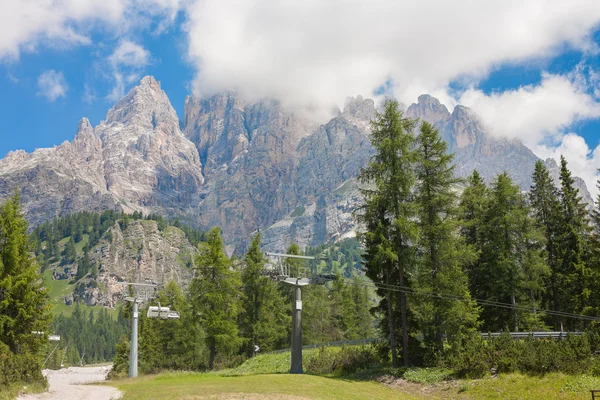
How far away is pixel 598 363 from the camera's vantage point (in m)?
23.4

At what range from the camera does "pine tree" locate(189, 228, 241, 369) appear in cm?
4362

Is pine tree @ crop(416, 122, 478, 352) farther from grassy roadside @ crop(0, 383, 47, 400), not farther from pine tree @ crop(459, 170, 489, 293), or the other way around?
grassy roadside @ crop(0, 383, 47, 400)

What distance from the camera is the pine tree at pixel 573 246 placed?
119 ft

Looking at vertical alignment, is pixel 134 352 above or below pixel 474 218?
below

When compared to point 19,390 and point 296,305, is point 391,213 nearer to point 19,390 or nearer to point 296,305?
point 296,305

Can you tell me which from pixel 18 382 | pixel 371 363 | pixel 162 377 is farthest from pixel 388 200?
pixel 18 382

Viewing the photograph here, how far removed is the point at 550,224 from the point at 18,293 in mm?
41326

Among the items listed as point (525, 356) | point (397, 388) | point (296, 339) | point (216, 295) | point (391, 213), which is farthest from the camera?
point (216, 295)

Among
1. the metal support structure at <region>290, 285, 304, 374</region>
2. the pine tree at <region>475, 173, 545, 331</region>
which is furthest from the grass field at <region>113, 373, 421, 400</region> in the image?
the pine tree at <region>475, 173, 545, 331</region>

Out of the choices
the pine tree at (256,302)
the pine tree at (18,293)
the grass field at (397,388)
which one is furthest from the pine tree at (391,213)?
the pine tree at (18,293)

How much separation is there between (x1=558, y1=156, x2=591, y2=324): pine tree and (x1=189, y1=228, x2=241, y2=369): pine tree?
91.1 ft

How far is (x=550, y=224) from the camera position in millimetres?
42344

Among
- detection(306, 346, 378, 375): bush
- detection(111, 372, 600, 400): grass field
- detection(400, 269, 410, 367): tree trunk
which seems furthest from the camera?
detection(306, 346, 378, 375): bush

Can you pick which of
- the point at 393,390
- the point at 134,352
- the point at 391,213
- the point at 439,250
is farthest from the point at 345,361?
the point at 134,352
